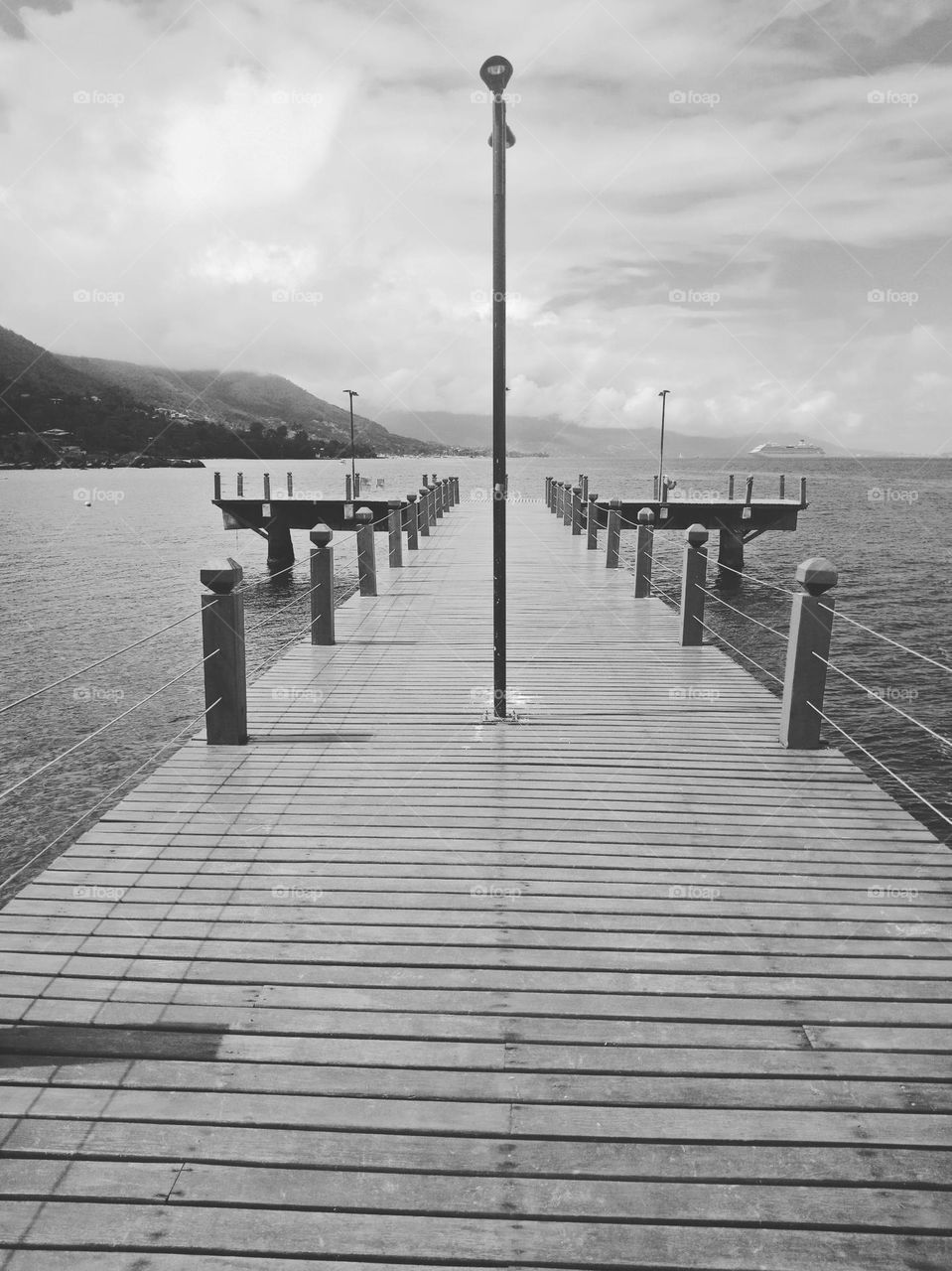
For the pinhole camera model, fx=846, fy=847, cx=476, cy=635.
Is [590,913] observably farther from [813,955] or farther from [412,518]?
[412,518]

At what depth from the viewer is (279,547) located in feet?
99.1

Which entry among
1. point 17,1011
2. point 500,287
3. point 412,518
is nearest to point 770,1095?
point 17,1011

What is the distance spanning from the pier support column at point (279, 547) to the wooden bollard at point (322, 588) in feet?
70.6

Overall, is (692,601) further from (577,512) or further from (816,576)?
(577,512)

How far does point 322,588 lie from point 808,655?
15.6ft

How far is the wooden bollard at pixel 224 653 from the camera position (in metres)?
5.43

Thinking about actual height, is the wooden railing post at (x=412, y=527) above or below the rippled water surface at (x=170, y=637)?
above

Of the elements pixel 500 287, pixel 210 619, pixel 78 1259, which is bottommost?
pixel 78 1259

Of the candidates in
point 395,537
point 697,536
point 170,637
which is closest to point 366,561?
point 395,537

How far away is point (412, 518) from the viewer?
17.5 m

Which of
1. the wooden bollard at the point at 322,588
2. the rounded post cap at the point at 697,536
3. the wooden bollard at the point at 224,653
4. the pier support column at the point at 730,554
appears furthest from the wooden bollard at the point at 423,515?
the wooden bollard at the point at 224,653

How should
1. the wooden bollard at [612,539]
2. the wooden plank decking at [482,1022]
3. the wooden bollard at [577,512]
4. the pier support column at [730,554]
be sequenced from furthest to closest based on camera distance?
the pier support column at [730,554], the wooden bollard at [577,512], the wooden bollard at [612,539], the wooden plank decking at [482,1022]

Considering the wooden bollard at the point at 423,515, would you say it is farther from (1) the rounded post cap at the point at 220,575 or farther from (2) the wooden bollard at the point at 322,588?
(1) the rounded post cap at the point at 220,575

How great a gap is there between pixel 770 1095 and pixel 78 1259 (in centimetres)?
195
